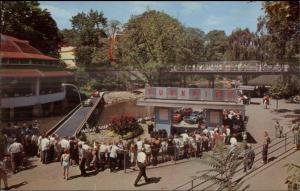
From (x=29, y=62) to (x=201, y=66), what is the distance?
33.2 ft

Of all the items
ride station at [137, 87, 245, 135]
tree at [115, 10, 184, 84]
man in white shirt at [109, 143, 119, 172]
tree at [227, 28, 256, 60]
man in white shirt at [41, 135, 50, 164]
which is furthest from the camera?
tree at [227, 28, 256, 60]

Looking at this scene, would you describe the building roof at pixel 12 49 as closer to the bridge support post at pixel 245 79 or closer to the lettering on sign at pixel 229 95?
the lettering on sign at pixel 229 95

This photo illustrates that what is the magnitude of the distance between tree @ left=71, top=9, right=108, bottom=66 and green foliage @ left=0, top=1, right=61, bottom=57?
0.55 m

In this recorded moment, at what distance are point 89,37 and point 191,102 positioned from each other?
5669 mm

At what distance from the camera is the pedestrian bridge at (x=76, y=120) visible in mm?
10867

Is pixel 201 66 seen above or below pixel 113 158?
above

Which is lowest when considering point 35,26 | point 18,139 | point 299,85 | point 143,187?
point 143,187

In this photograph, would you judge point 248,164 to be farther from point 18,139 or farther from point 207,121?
point 18,139

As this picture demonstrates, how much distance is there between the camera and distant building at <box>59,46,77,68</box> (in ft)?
34.5

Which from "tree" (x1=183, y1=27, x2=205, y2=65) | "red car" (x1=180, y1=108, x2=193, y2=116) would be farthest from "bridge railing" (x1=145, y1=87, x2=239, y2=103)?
"red car" (x1=180, y1=108, x2=193, y2=116)

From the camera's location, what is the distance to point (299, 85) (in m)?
14.4

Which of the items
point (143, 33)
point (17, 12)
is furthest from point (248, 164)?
point (17, 12)

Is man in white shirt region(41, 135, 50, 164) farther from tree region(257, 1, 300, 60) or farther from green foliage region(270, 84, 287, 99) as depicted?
green foliage region(270, 84, 287, 99)

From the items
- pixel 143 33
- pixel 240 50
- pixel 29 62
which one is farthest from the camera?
pixel 240 50
